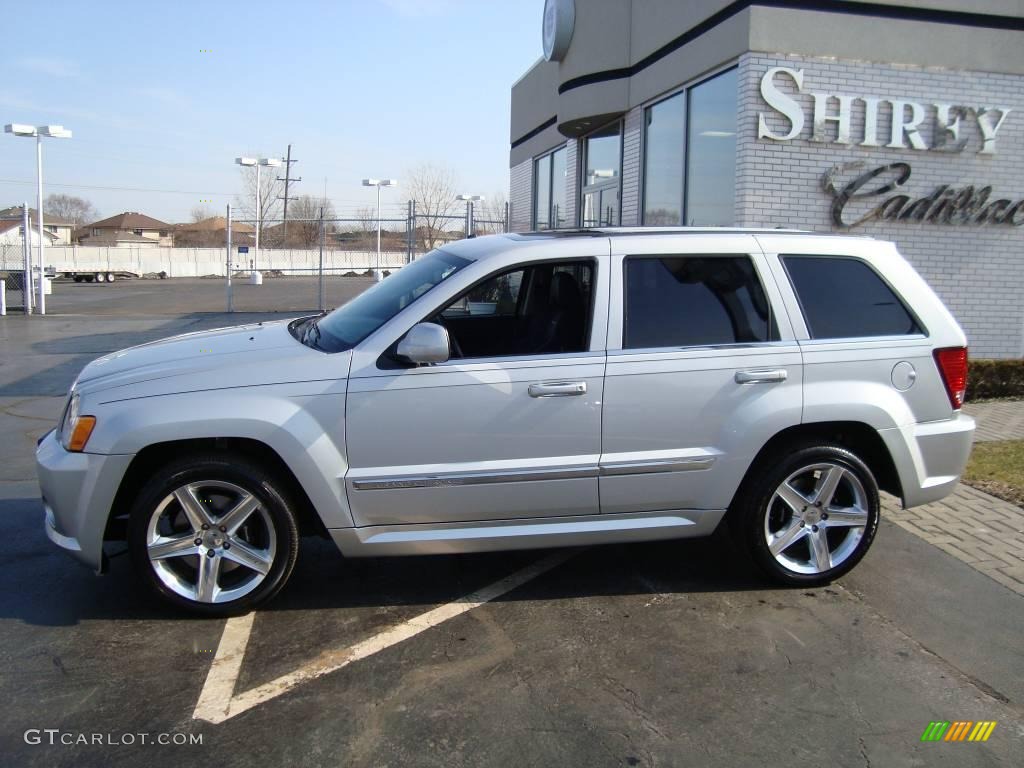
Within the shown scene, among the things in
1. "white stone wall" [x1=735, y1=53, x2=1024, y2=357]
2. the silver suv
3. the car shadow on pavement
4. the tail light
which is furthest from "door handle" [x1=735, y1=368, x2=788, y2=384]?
"white stone wall" [x1=735, y1=53, x2=1024, y2=357]

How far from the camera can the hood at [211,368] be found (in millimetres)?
4008

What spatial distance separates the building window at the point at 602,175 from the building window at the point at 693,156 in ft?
4.21

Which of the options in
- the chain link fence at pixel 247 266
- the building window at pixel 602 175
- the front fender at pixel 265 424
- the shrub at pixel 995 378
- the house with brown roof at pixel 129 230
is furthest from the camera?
the house with brown roof at pixel 129 230

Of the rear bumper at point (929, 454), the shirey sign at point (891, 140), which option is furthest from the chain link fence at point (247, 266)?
the shirey sign at point (891, 140)

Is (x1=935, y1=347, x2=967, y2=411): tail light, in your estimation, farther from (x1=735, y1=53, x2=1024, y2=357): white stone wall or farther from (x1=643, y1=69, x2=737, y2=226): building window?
(x1=643, y1=69, x2=737, y2=226): building window

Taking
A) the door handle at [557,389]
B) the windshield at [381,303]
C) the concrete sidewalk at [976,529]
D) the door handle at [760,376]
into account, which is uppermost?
the windshield at [381,303]

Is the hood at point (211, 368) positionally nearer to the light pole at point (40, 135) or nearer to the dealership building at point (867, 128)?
the dealership building at point (867, 128)

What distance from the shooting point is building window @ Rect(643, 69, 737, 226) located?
10094mm

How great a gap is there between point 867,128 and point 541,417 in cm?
749

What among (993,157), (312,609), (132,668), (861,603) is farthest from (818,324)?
(993,157)

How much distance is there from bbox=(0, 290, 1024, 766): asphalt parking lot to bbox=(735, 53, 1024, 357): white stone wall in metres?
5.53

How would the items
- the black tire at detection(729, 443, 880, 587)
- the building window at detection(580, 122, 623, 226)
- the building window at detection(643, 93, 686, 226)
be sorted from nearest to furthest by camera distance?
the black tire at detection(729, 443, 880, 587), the building window at detection(643, 93, 686, 226), the building window at detection(580, 122, 623, 226)

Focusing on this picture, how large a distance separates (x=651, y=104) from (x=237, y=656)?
10452 millimetres

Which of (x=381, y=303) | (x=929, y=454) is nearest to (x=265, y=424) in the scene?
(x=381, y=303)
